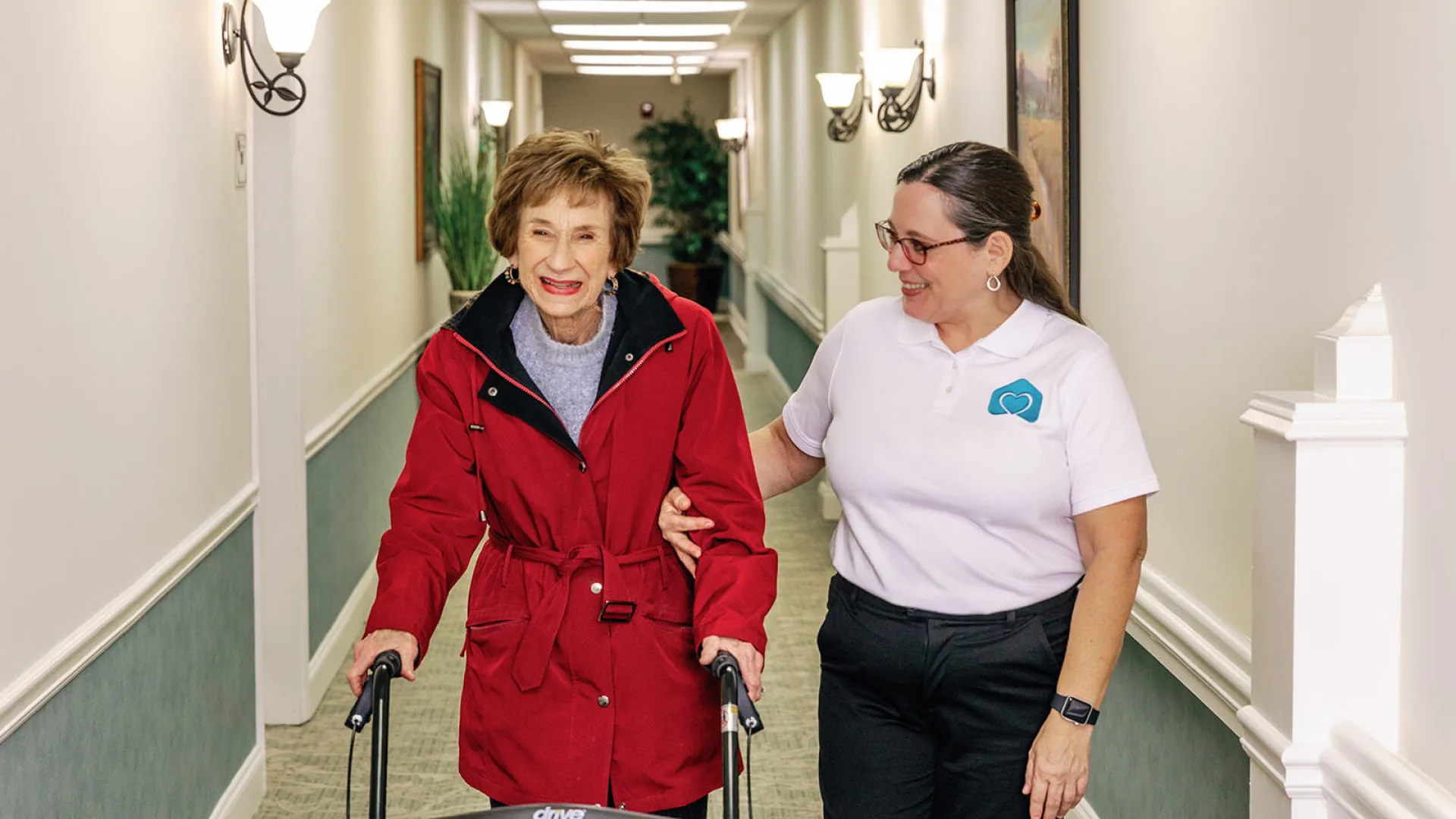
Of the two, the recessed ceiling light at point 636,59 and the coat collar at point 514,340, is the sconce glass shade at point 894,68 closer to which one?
the coat collar at point 514,340

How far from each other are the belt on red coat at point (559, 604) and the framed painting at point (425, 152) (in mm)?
5573

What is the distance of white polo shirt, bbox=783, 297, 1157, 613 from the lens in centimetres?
202

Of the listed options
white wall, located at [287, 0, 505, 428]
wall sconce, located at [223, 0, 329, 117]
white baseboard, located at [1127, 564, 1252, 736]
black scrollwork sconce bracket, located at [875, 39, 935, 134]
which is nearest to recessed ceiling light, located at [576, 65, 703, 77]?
white wall, located at [287, 0, 505, 428]

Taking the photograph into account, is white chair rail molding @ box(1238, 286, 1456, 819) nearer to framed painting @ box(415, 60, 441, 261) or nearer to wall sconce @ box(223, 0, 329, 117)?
wall sconce @ box(223, 0, 329, 117)

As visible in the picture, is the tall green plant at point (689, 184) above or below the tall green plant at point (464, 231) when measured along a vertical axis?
above

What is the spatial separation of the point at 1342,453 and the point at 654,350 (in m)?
0.89

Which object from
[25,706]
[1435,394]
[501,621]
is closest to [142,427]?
[25,706]

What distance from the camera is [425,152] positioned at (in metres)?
7.61

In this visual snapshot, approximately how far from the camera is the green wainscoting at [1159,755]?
8.26 feet

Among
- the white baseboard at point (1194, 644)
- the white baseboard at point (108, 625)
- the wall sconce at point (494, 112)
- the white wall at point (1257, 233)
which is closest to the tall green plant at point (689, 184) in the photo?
the wall sconce at point (494, 112)

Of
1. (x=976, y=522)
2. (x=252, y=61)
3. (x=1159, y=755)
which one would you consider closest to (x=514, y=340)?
(x=976, y=522)

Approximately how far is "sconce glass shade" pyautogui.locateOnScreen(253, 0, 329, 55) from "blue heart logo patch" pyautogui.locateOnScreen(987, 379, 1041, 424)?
2509 mm

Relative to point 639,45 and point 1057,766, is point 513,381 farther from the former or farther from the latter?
point 639,45

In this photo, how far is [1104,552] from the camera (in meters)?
2.00
